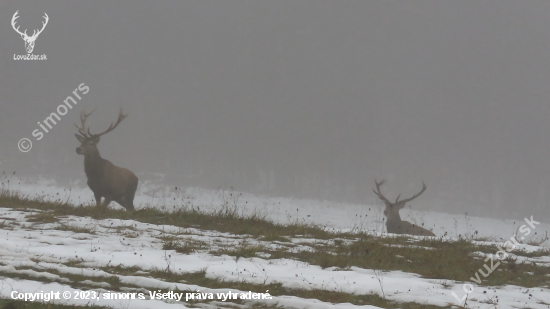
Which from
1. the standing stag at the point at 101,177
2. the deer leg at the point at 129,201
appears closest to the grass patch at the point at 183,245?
the standing stag at the point at 101,177

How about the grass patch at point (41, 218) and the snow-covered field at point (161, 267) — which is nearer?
the snow-covered field at point (161, 267)

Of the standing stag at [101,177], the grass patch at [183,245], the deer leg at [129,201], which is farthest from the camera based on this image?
the deer leg at [129,201]

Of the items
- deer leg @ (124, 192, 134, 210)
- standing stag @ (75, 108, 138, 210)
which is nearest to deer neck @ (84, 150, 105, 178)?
standing stag @ (75, 108, 138, 210)

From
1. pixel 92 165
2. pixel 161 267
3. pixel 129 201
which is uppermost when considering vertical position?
pixel 92 165

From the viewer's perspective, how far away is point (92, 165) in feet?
39.8

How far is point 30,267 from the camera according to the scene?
4.41 metres

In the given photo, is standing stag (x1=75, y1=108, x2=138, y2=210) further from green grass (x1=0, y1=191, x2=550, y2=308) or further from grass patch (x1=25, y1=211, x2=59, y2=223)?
grass patch (x1=25, y1=211, x2=59, y2=223)

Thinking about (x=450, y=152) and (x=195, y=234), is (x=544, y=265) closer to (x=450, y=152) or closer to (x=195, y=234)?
(x=195, y=234)

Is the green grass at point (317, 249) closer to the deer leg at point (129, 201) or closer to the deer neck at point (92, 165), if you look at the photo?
the deer neck at point (92, 165)

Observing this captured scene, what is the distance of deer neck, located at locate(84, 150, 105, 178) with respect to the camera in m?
12.1

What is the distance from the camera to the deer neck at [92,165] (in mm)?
12062

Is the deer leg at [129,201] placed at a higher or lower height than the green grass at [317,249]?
higher

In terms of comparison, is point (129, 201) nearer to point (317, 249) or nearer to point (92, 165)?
point (92, 165)

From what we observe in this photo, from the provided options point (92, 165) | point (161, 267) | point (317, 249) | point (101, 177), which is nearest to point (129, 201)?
point (101, 177)
